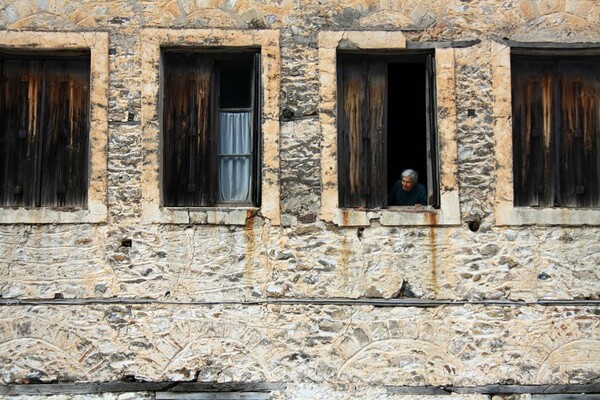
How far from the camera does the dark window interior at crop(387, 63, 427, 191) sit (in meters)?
8.73

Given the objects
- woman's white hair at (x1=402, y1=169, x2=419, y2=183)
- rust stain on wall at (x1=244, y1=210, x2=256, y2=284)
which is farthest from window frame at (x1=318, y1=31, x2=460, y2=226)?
rust stain on wall at (x1=244, y1=210, x2=256, y2=284)

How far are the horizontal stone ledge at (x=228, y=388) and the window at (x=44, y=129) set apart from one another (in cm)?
165

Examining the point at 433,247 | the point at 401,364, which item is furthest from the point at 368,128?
the point at 401,364

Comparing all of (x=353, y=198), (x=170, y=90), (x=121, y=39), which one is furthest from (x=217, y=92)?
(x=353, y=198)

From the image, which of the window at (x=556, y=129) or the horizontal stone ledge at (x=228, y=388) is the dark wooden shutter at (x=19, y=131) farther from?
the window at (x=556, y=129)

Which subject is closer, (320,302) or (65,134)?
(320,302)

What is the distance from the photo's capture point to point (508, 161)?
292 inches

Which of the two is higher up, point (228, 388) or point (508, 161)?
point (508, 161)

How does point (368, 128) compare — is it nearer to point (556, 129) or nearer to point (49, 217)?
point (556, 129)

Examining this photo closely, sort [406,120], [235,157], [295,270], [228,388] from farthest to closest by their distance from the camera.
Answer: [406,120]
[235,157]
[295,270]
[228,388]

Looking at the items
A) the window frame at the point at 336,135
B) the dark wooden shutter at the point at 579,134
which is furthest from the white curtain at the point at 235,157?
the dark wooden shutter at the point at 579,134

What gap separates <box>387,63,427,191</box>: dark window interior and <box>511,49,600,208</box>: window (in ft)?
3.69

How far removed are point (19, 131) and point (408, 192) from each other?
145 inches

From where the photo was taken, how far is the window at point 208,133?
7.54m
